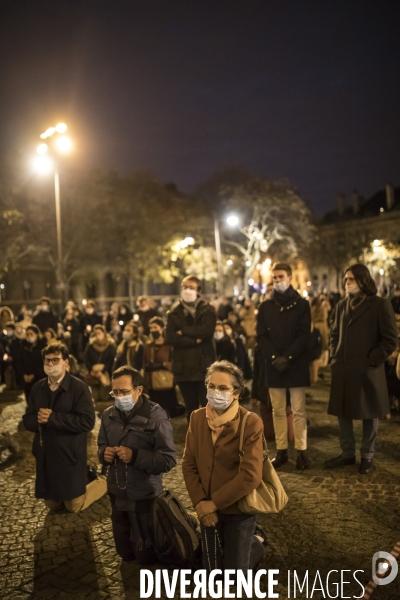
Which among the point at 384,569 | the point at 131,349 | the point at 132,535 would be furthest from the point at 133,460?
the point at 131,349

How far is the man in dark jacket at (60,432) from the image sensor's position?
5.75m

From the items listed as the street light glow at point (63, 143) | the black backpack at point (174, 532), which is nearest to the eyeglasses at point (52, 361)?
the black backpack at point (174, 532)

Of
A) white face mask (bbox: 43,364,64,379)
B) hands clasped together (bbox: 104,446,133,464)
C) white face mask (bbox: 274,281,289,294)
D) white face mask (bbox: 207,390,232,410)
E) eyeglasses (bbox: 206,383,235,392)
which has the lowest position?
hands clasped together (bbox: 104,446,133,464)

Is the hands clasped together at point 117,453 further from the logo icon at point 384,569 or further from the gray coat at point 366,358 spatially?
the gray coat at point 366,358

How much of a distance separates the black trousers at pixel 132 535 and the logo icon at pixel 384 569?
167cm

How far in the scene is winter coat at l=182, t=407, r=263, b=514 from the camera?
151 inches

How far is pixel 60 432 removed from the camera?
579cm

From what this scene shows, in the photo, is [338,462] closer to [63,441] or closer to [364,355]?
[364,355]

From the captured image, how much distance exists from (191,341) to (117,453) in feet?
10.6

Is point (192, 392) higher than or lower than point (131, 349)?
lower

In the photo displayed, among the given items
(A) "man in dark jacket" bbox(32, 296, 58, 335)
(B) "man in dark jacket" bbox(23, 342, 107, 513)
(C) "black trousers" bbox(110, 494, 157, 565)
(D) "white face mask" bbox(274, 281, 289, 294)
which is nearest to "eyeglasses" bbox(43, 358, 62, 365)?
(B) "man in dark jacket" bbox(23, 342, 107, 513)

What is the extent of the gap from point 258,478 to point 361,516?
197 cm

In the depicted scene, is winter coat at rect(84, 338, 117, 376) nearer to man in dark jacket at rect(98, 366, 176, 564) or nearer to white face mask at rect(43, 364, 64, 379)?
white face mask at rect(43, 364, 64, 379)

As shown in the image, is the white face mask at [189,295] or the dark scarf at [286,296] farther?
the white face mask at [189,295]
